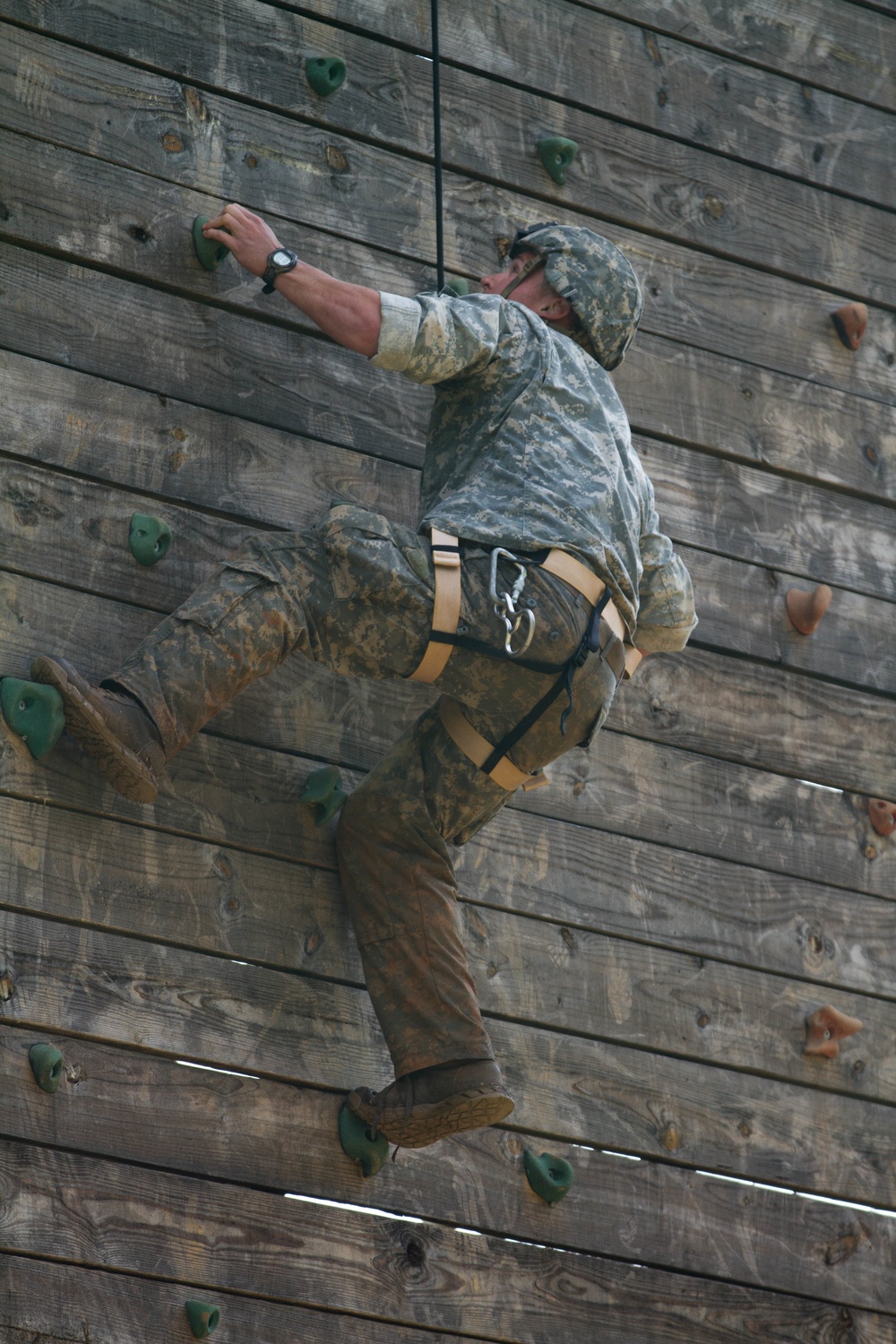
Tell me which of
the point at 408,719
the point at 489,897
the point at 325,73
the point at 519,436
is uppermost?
the point at 325,73

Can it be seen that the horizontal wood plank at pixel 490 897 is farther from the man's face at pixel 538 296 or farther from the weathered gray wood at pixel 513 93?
the weathered gray wood at pixel 513 93

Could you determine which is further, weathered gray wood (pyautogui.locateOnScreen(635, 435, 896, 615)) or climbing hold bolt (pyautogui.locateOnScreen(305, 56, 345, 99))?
weathered gray wood (pyautogui.locateOnScreen(635, 435, 896, 615))

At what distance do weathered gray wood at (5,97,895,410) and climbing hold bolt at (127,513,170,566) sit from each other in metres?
0.60

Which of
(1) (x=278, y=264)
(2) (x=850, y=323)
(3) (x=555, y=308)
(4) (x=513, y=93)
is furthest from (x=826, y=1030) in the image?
(4) (x=513, y=93)

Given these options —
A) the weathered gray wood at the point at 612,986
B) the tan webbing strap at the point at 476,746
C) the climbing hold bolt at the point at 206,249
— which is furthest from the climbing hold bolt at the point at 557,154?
the weathered gray wood at the point at 612,986

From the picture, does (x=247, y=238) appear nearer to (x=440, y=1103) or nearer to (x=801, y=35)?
(x=440, y=1103)

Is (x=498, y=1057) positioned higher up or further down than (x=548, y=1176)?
higher up

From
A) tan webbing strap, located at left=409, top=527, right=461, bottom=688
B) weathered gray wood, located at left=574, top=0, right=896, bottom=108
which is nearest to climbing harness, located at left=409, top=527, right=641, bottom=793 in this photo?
tan webbing strap, located at left=409, top=527, right=461, bottom=688

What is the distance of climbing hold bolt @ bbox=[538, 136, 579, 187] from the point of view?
4543 millimetres

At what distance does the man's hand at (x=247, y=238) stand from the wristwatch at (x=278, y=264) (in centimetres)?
3

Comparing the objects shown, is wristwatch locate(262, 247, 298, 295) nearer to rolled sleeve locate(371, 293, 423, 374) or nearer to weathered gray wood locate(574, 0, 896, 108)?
rolled sleeve locate(371, 293, 423, 374)

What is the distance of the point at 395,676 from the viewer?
11.6 feet

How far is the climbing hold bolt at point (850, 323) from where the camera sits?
16.0 ft

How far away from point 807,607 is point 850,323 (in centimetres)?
86
